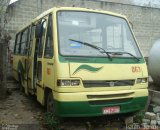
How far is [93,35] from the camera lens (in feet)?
20.9

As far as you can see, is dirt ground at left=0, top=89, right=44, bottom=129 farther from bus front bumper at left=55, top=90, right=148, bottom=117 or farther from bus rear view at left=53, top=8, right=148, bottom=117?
bus rear view at left=53, top=8, right=148, bottom=117

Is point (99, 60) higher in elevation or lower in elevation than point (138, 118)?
higher

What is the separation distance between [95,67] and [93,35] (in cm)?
86

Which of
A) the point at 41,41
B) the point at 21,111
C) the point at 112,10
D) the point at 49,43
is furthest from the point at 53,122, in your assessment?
the point at 112,10

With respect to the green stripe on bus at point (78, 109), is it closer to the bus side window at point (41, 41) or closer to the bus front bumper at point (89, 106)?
the bus front bumper at point (89, 106)

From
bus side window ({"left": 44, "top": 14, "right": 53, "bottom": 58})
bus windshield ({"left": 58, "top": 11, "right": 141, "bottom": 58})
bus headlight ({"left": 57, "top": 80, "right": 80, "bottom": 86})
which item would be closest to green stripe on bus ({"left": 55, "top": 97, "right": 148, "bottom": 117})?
bus headlight ({"left": 57, "top": 80, "right": 80, "bottom": 86})

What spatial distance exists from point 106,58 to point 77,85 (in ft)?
2.94

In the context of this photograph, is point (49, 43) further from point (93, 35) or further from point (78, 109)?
point (78, 109)

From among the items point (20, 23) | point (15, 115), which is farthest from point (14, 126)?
point (20, 23)

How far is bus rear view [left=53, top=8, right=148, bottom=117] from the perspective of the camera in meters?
5.59

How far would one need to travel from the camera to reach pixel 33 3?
14.0 m

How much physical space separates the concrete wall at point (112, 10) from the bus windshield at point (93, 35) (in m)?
7.57

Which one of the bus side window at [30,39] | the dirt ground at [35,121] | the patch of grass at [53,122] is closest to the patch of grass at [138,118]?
the dirt ground at [35,121]

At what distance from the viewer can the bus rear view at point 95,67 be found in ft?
18.3
